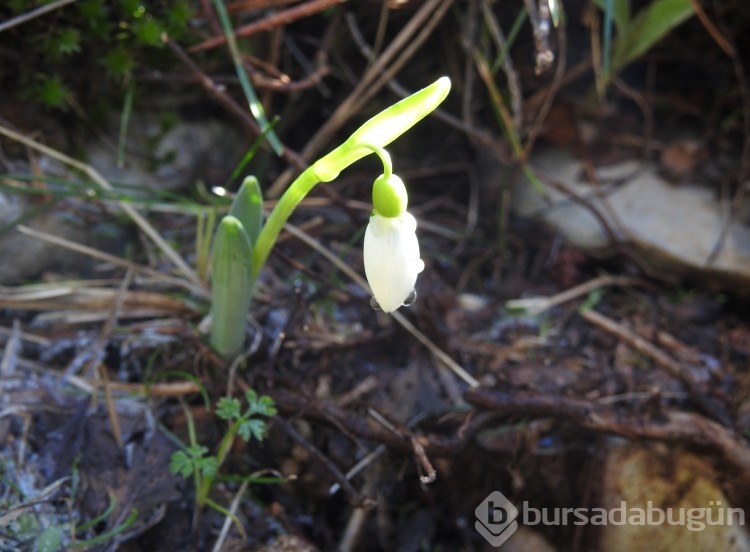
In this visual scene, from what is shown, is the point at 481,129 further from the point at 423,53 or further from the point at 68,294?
the point at 68,294

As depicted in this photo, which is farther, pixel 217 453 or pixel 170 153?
pixel 170 153

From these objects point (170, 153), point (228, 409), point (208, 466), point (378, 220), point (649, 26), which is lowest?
point (208, 466)

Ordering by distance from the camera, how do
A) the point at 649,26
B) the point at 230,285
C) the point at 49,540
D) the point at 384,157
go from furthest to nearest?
the point at 649,26 → the point at 230,285 → the point at 49,540 → the point at 384,157

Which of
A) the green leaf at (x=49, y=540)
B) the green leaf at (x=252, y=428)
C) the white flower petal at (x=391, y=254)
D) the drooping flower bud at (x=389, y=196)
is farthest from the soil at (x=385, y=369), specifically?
the drooping flower bud at (x=389, y=196)

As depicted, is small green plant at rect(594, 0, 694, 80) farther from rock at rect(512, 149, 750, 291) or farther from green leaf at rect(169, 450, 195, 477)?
green leaf at rect(169, 450, 195, 477)

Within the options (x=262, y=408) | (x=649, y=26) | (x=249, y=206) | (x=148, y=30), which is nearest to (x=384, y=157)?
(x=249, y=206)

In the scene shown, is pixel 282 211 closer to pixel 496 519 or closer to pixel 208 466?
pixel 208 466

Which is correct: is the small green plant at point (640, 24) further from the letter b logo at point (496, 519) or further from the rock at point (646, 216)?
the letter b logo at point (496, 519)
